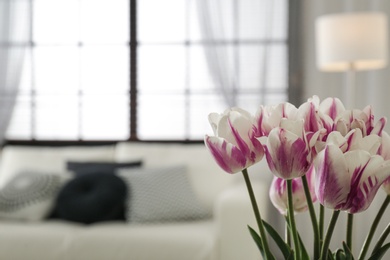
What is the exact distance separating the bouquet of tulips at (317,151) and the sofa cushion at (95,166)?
3.09 meters

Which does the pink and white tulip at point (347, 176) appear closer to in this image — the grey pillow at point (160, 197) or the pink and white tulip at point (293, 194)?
the pink and white tulip at point (293, 194)

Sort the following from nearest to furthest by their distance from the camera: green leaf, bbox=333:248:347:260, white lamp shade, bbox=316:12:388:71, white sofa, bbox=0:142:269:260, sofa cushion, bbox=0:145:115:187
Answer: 1. green leaf, bbox=333:248:347:260
2. white sofa, bbox=0:142:269:260
3. white lamp shade, bbox=316:12:388:71
4. sofa cushion, bbox=0:145:115:187

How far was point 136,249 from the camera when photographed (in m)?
3.25

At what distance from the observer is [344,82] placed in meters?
4.67

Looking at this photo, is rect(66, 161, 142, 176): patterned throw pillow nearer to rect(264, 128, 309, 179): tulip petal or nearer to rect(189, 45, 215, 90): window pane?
rect(189, 45, 215, 90): window pane

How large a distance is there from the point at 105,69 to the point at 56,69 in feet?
1.26

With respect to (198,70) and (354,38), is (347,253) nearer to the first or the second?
(354,38)

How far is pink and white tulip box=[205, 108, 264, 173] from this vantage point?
2.51 feet

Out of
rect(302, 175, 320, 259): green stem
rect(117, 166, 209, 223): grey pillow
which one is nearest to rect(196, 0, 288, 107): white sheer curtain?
rect(117, 166, 209, 223): grey pillow

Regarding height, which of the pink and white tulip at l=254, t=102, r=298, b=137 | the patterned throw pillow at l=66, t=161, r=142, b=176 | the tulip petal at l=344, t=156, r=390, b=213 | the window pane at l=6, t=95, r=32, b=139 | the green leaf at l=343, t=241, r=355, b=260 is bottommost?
the patterned throw pillow at l=66, t=161, r=142, b=176

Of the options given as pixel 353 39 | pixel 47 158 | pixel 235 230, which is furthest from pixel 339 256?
pixel 47 158

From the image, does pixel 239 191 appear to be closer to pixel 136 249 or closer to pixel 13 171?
pixel 136 249

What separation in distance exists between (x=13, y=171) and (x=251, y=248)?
163 centimetres

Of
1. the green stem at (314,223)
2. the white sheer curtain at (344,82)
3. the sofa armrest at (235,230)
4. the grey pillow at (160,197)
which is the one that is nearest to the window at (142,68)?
the white sheer curtain at (344,82)
